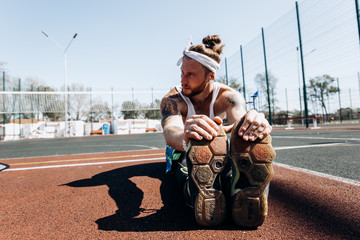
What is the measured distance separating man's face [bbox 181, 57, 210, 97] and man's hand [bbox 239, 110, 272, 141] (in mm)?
891

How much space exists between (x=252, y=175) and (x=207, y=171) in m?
0.23

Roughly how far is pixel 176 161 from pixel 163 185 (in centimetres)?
29

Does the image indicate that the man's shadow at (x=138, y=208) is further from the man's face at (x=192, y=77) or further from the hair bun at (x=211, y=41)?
the hair bun at (x=211, y=41)

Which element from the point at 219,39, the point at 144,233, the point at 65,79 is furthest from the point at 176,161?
the point at 65,79

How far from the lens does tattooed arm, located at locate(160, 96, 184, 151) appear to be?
4.79ft

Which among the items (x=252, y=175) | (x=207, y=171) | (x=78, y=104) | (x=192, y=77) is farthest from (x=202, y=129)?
(x=78, y=104)

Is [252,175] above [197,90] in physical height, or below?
below

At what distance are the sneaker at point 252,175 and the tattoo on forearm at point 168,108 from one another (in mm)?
859

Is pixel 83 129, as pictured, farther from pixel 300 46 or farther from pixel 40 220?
pixel 40 220

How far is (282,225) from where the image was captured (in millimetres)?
1213

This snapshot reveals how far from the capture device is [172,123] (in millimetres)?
1695

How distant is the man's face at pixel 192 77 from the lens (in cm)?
183

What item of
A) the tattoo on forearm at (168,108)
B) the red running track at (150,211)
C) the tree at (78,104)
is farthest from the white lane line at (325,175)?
the tree at (78,104)

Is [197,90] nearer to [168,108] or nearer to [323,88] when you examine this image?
[168,108]
